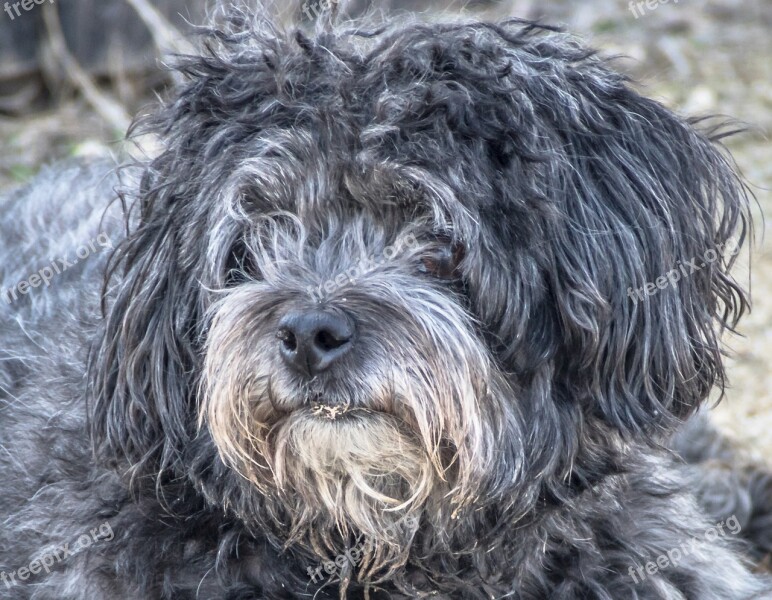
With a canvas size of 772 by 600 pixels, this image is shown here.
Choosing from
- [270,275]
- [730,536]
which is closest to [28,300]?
[270,275]

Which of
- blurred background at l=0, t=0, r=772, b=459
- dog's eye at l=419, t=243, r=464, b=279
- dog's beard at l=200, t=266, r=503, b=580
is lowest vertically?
blurred background at l=0, t=0, r=772, b=459

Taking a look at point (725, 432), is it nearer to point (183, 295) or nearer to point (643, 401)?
point (643, 401)

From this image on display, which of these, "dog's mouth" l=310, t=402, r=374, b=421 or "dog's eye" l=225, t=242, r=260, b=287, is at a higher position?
"dog's eye" l=225, t=242, r=260, b=287

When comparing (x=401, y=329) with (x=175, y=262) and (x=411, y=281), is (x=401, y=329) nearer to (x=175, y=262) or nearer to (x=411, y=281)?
(x=411, y=281)

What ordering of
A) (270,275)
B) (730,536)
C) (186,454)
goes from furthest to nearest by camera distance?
(730,536) < (186,454) < (270,275)

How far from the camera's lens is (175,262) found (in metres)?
3.32

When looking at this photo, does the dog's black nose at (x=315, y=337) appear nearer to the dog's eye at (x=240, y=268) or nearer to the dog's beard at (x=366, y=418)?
the dog's beard at (x=366, y=418)

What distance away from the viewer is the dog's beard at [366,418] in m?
2.91

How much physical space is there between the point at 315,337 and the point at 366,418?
0.24 meters

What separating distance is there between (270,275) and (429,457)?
0.61 meters

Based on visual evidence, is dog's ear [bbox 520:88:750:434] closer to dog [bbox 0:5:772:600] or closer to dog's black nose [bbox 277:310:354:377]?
dog [bbox 0:5:772:600]

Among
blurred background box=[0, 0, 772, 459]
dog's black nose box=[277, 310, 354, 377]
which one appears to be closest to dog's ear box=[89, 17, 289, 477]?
dog's black nose box=[277, 310, 354, 377]

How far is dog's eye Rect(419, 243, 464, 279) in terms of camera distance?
311 centimetres

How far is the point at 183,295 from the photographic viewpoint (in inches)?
130
